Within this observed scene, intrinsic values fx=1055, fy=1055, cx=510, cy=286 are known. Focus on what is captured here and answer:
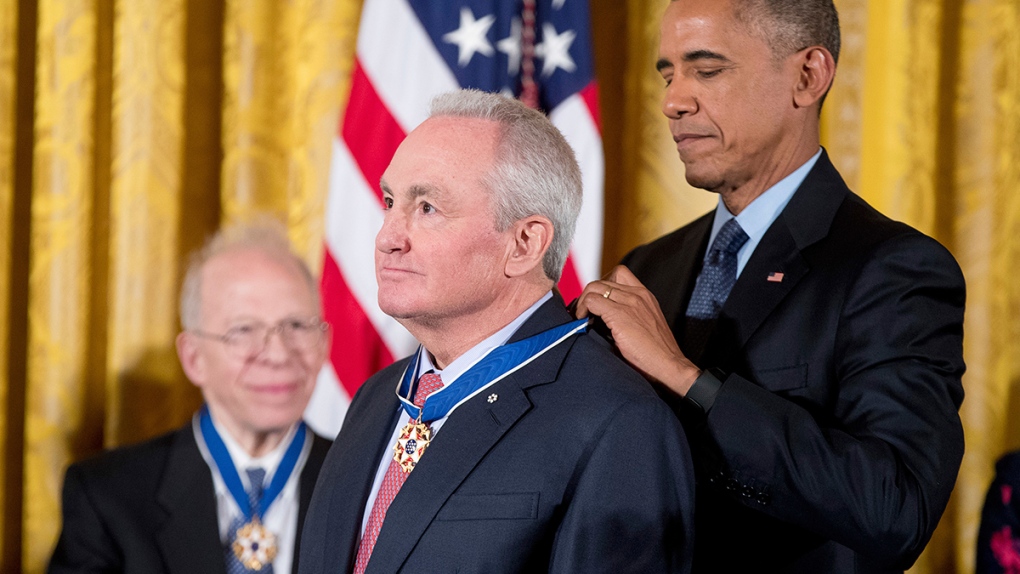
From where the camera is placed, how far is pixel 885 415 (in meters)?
1.50

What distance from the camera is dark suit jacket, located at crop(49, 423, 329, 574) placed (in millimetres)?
2598

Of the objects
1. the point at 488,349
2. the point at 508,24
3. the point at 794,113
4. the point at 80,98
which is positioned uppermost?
the point at 80,98

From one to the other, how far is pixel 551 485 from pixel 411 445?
0.24m

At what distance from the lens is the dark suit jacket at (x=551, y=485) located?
1.34m

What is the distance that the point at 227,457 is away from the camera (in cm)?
268

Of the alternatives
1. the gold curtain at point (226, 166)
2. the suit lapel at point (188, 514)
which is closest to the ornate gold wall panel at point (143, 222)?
the gold curtain at point (226, 166)

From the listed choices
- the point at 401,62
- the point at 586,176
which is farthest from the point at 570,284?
the point at 401,62

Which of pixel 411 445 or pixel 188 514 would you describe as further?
pixel 188 514

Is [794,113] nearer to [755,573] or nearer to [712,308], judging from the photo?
[712,308]

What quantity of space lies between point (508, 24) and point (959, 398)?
1907mm

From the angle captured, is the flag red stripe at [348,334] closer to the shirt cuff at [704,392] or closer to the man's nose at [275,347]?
the man's nose at [275,347]

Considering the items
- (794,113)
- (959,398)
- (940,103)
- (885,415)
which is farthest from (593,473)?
(940,103)

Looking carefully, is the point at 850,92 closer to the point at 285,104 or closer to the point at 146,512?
the point at 285,104

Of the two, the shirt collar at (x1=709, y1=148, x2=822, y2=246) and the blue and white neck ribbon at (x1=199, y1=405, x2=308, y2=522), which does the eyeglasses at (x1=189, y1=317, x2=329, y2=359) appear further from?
the shirt collar at (x1=709, y1=148, x2=822, y2=246)
